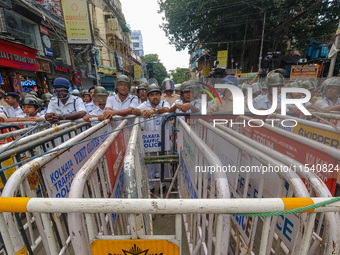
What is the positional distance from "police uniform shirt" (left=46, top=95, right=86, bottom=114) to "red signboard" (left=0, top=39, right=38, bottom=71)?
7929 mm

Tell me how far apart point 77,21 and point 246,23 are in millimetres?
14917

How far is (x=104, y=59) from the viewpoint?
973 inches

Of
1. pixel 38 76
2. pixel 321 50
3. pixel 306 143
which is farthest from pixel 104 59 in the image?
pixel 306 143

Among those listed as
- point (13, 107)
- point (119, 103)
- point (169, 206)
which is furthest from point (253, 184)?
point (13, 107)

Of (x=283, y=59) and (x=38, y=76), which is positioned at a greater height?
(x=283, y=59)

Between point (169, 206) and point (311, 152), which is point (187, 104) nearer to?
point (311, 152)

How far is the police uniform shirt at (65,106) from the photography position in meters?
3.83

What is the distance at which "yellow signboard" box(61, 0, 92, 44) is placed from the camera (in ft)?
36.5

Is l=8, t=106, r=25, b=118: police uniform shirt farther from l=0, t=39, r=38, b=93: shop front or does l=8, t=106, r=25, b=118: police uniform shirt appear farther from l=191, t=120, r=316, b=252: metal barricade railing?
l=191, t=120, r=316, b=252: metal barricade railing

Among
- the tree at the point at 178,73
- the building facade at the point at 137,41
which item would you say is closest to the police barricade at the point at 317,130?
the tree at the point at 178,73

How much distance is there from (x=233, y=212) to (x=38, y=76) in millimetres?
15223

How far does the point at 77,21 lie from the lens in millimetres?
11461

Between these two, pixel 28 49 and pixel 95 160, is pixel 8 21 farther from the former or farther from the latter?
pixel 95 160

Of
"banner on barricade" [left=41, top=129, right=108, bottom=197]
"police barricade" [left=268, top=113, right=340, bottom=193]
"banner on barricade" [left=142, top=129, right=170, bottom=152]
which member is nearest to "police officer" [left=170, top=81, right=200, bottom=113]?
"banner on barricade" [left=142, top=129, right=170, bottom=152]
